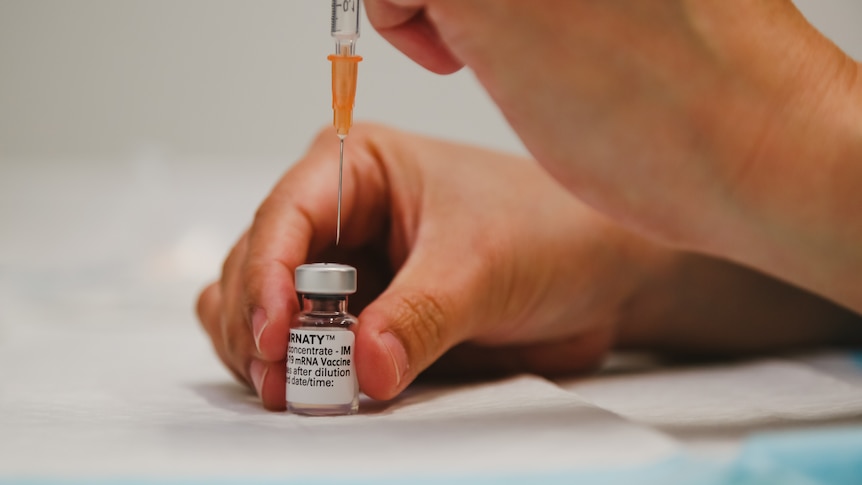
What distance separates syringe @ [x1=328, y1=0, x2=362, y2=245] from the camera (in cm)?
74

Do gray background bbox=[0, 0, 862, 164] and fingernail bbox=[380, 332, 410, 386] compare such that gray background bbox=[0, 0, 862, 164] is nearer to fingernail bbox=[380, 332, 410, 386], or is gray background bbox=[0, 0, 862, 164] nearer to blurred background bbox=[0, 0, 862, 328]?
blurred background bbox=[0, 0, 862, 328]

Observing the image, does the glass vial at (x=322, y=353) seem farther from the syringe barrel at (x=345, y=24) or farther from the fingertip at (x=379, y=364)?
the syringe barrel at (x=345, y=24)

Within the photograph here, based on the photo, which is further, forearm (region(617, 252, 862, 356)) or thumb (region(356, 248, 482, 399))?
forearm (region(617, 252, 862, 356))

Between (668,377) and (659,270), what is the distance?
14 cm

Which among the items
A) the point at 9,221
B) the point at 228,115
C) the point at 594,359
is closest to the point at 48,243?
the point at 9,221

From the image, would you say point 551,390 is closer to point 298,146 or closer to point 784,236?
point 784,236

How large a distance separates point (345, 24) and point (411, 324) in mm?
264

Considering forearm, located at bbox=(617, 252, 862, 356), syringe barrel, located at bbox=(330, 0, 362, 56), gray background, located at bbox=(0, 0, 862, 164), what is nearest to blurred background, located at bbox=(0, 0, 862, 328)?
gray background, located at bbox=(0, 0, 862, 164)

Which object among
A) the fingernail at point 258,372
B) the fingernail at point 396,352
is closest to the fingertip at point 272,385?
the fingernail at point 258,372

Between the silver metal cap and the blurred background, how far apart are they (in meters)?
1.14

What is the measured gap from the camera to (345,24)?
77 centimetres

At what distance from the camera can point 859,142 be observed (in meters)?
0.69

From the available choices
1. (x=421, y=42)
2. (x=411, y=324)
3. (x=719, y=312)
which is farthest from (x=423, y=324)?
(x=719, y=312)

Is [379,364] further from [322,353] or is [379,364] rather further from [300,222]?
[300,222]
